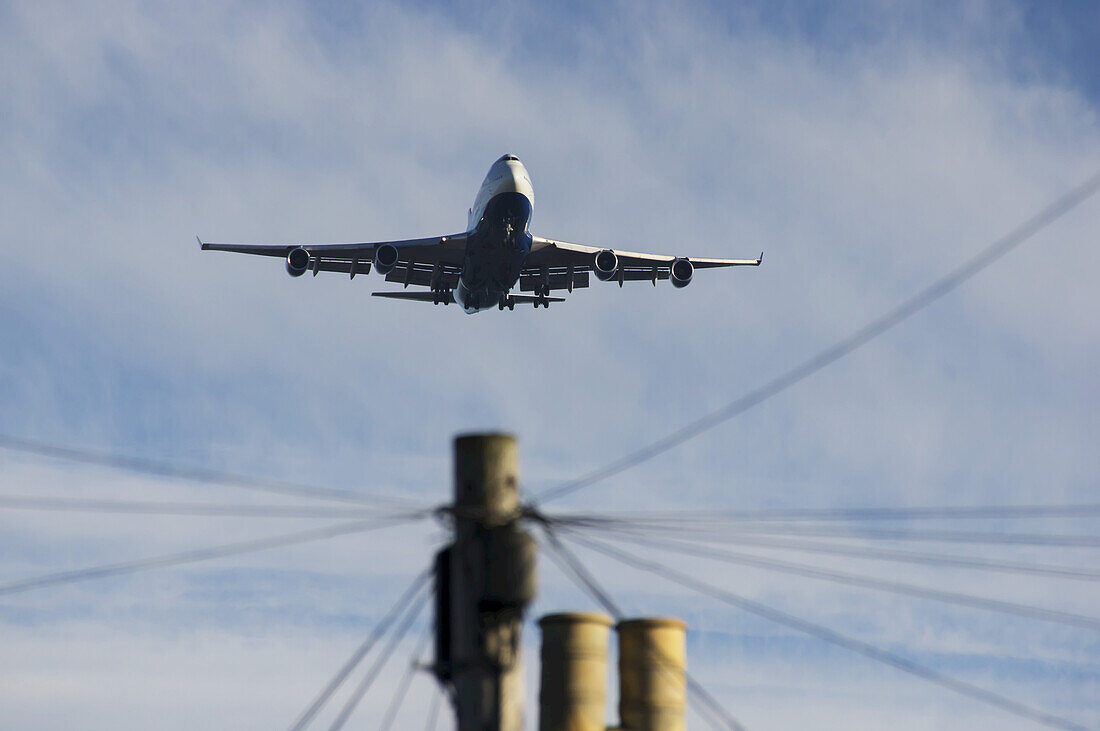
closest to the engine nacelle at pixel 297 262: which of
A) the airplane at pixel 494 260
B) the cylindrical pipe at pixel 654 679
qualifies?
the airplane at pixel 494 260

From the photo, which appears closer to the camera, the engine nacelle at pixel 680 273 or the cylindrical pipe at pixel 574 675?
the cylindrical pipe at pixel 574 675

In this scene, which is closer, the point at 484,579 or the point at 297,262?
the point at 484,579

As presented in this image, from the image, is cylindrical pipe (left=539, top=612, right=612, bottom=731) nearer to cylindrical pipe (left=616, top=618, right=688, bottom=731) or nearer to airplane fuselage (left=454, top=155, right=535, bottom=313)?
cylindrical pipe (left=616, top=618, right=688, bottom=731)

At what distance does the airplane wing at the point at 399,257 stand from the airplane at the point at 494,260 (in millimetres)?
55

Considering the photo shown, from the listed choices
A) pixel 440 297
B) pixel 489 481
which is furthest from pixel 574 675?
pixel 440 297

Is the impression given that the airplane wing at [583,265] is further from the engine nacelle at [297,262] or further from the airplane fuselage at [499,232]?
the engine nacelle at [297,262]

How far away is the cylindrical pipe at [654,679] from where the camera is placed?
43.3 ft

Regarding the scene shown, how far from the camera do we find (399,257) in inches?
2527

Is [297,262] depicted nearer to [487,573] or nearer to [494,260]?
[494,260]

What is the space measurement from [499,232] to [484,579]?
47.5 metres

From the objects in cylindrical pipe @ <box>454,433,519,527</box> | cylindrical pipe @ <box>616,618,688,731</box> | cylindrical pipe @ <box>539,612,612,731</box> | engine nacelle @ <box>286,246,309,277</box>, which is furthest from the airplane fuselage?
cylindrical pipe @ <box>454,433,519,527</box>

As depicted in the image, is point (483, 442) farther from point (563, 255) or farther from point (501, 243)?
point (563, 255)

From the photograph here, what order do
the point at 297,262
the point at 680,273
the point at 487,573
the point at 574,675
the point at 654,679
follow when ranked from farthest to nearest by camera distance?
the point at 680,273 < the point at 297,262 < the point at 654,679 < the point at 574,675 < the point at 487,573

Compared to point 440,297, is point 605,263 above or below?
above
